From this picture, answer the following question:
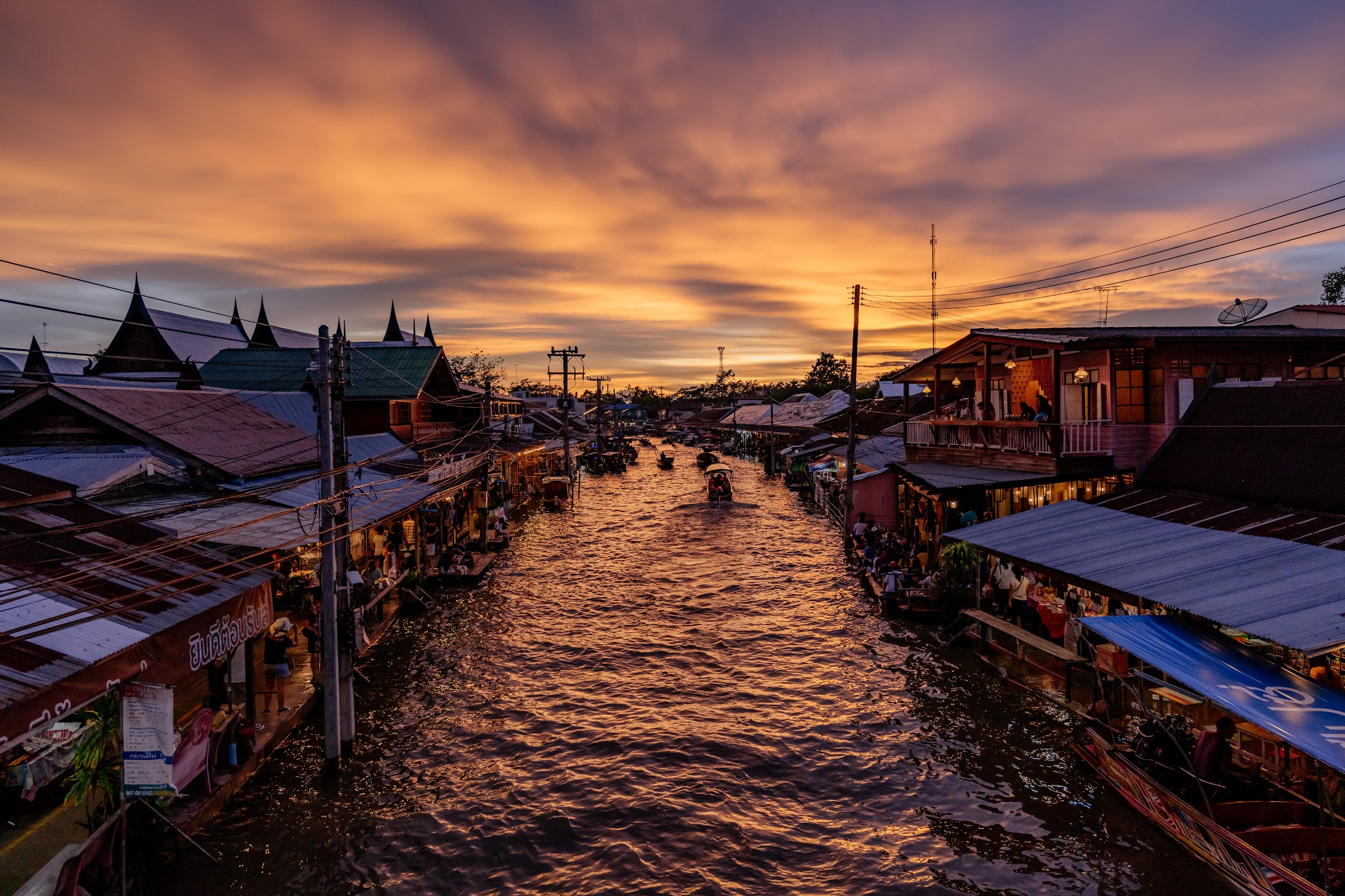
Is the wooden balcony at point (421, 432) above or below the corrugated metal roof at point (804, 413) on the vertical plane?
below

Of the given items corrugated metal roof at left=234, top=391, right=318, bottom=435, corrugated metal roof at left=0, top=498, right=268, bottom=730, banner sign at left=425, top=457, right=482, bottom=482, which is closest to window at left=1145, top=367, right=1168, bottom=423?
banner sign at left=425, top=457, right=482, bottom=482

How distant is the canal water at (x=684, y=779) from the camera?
1040 cm

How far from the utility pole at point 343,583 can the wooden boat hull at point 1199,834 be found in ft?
42.1

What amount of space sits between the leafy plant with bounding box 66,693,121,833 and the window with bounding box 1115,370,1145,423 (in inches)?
938

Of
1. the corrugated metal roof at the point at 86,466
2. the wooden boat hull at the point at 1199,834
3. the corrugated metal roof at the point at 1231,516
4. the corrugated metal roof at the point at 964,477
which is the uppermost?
the corrugated metal roof at the point at 86,466

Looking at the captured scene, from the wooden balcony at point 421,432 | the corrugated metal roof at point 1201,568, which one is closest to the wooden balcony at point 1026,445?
the corrugated metal roof at point 1201,568

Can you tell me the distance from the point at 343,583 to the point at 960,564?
1641 centimetres

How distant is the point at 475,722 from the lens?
1560 cm

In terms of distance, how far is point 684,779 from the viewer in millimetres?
13438

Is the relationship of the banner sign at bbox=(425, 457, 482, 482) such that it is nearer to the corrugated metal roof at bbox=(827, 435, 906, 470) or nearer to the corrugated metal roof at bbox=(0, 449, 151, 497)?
the corrugated metal roof at bbox=(0, 449, 151, 497)

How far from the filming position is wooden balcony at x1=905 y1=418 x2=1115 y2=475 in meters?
21.2

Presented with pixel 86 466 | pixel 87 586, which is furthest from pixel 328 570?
pixel 86 466

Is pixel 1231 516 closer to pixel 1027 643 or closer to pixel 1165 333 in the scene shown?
pixel 1027 643

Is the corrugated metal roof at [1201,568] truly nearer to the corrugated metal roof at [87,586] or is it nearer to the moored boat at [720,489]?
the corrugated metal roof at [87,586]
